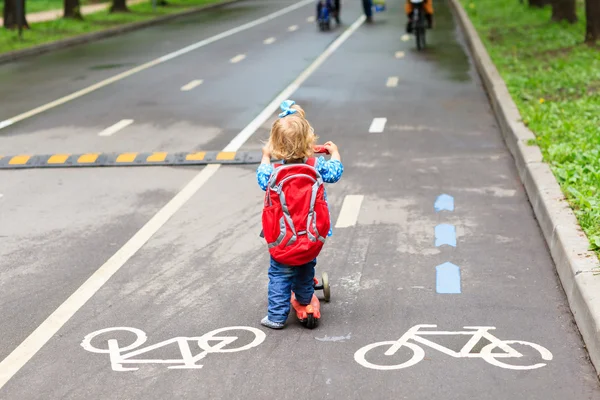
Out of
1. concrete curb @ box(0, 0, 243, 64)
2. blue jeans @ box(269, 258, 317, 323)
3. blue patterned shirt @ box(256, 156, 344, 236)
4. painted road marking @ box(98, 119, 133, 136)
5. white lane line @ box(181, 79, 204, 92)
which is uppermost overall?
blue patterned shirt @ box(256, 156, 344, 236)

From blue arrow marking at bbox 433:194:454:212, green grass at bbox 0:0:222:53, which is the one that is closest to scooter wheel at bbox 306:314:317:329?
blue arrow marking at bbox 433:194:454:212

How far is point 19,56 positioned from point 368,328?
20.3 metres

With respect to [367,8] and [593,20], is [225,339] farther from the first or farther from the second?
[367,8]

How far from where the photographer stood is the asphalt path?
17.9ft

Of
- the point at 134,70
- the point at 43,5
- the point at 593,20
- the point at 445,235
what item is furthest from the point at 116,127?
the point at 43,5

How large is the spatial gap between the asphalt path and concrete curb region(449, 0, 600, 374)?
0.12 meters

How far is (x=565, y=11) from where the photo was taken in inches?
1016

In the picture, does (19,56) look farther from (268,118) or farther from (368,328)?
(368,328)

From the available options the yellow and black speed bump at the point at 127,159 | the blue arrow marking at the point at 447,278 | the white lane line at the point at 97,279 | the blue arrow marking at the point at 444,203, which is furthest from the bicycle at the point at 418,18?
the blue arrow marking at the point at 447,278

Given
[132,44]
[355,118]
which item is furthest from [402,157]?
[132,44]

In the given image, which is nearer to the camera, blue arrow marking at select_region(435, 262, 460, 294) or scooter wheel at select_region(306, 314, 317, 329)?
scooter wheel at select_region(306, 314, 317, 329)

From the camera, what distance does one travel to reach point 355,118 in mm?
14359

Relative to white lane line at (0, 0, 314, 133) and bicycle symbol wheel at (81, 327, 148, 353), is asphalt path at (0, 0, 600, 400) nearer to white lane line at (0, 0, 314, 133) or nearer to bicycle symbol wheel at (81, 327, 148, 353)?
bicycle symbol wheel at (81, 327, 148, 353)

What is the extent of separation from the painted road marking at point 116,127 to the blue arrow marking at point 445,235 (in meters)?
6.27
